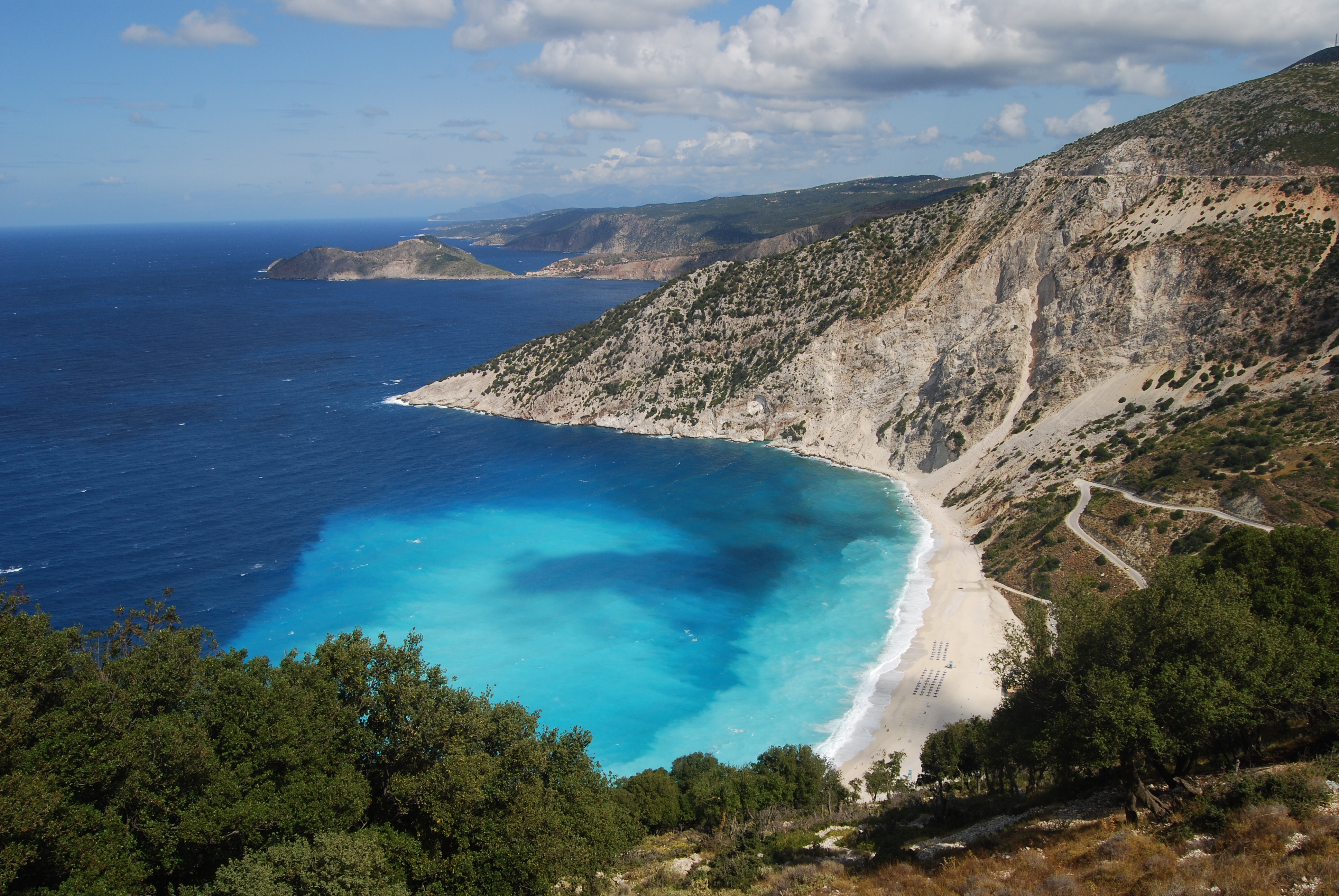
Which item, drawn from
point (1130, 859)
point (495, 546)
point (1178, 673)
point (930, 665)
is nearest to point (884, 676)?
point (930, 665)

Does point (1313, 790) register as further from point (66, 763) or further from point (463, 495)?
point (463, 495)

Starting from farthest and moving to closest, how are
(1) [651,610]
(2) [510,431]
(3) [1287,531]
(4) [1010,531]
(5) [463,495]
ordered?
(2) [510,431] < (5) [463,495] < (4) [1010,531] < (1) [651,610] < (3) [1287,531]

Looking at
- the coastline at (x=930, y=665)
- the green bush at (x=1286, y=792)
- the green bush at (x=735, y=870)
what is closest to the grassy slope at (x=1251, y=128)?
the coastline at (x=930, y=665)

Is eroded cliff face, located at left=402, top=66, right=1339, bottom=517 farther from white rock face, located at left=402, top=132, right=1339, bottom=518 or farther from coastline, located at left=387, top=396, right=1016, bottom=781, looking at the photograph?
coastline, located at left=387, top=396, right=1016, bottom=781

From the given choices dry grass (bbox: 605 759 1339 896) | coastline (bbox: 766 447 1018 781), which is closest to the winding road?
coastline (bbox: 766 447 1018 781)

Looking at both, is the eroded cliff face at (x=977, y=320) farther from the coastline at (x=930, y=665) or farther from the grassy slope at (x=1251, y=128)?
the coastline at (x=930, y=665)

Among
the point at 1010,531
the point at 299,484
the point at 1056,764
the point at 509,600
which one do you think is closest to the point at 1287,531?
the point at 1056,764

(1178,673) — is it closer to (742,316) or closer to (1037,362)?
(1037,362)

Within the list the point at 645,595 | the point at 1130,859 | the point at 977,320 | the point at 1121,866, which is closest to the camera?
the point at 1121,866
